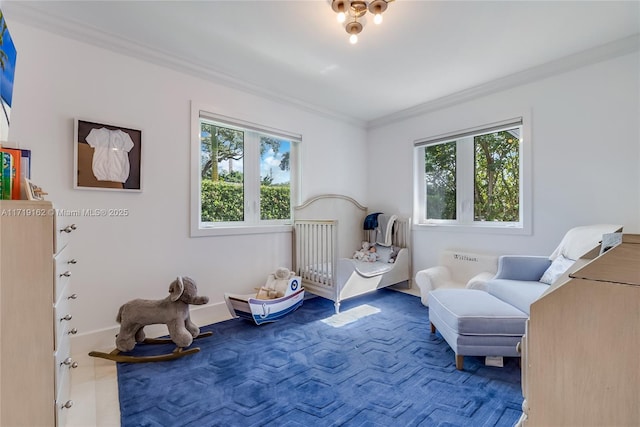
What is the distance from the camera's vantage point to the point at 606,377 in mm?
677

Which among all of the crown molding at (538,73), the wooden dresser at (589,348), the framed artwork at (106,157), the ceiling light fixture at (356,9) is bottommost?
the wooden dresser at (589,348)

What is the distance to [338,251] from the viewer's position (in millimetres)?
2936

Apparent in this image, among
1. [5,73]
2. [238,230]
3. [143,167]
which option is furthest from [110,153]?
[238,230]

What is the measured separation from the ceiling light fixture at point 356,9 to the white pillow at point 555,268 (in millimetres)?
2199

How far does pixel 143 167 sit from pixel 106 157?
248mm

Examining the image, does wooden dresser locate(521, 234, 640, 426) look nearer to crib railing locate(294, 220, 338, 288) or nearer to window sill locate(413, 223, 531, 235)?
crib railing locate(294, 220, 338, 288)

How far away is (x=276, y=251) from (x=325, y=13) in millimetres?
2265

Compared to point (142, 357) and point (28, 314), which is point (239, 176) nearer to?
point (142, 357)

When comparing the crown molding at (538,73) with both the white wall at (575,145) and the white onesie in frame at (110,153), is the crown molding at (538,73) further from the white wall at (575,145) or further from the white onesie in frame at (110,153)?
the white onesie in frame at (110,153)

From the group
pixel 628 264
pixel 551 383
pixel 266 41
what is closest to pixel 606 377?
pixel 551 383

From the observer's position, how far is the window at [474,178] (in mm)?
3004

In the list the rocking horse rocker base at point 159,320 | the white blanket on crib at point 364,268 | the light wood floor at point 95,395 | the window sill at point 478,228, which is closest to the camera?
the light wood floor at point 95,395

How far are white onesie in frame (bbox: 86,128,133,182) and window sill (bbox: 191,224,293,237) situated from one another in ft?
2.39

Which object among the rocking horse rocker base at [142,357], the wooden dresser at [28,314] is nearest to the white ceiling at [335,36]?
the wooden dresser at [28,314]
